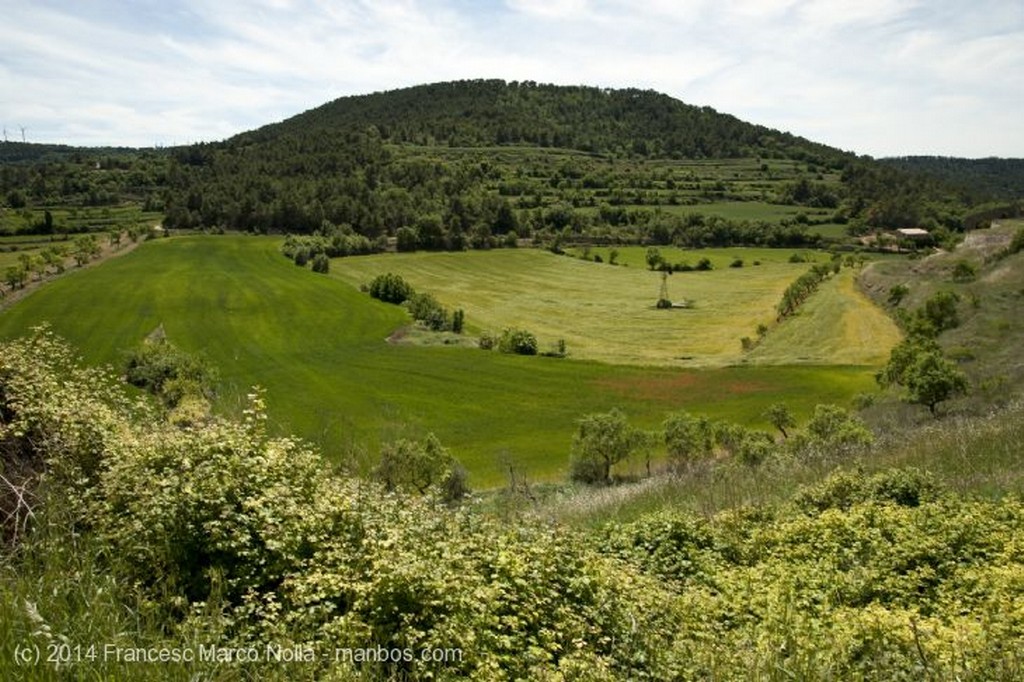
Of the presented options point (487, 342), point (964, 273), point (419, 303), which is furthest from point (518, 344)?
point (964, 273)

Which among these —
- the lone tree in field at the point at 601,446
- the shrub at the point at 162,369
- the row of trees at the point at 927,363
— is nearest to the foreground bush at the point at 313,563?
the row of trees at the point at 927,363

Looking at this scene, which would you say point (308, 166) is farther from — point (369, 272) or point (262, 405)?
point (262, 405)

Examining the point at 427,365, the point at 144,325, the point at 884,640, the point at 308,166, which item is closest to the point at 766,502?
the point at 884,640

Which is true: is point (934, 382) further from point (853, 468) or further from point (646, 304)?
point (646, 304)

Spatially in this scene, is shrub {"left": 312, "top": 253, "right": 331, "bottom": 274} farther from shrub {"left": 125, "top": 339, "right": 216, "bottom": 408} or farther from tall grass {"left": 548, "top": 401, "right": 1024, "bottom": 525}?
tall grass {"left": 548, "top": 401, "right": 1024, "bottom": 525}

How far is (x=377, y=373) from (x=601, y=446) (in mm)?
35019

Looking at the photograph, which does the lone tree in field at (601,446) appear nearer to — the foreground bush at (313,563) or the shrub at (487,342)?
the foreground bush at (313,563)

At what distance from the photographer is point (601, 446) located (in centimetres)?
3959

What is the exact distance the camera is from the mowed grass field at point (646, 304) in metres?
79.1

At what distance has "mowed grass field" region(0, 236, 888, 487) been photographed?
2142 inches

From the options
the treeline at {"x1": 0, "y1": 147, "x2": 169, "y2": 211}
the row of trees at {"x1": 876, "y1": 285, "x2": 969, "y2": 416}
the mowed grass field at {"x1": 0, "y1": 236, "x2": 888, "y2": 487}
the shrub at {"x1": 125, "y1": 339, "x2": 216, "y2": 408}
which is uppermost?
the treeline at {"x1": 0, "y1": 147, "x2": 169, "y2": 211}

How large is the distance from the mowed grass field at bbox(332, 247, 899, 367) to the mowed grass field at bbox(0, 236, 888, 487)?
3960 mm

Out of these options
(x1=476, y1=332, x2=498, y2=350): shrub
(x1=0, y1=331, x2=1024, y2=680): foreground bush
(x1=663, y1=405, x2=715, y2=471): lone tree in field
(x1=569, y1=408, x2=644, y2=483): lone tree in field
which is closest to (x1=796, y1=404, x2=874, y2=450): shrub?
(x1=663, y1=405, x2=715, y2=471): lone tree in field

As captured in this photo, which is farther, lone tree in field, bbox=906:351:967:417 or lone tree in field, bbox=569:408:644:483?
lone tree in field, bbox=569:408:644:483
